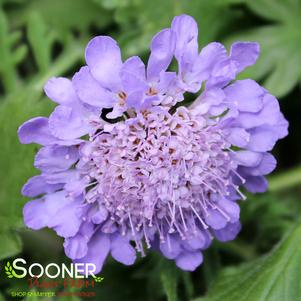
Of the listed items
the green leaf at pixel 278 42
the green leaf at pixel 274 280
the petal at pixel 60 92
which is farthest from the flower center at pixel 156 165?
the green leaf at pixel 278 42

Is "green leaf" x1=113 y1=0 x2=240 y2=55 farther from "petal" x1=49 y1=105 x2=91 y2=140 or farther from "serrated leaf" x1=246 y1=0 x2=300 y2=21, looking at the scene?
"petal" x1=49 y1=105 x2=91 y2=140

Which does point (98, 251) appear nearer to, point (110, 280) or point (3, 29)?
point (110, 280)

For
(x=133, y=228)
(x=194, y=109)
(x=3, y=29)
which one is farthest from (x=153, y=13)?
(x=133, y=228)

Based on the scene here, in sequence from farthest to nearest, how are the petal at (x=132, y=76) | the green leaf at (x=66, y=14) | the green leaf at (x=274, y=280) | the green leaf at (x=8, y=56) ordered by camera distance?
1. the green leaf at (x=66, y=14)
2. the green leaf at (x=8, y=56)
3. the green leaf at (x=274, y=280)
4. the petal at (x=132, y=76)

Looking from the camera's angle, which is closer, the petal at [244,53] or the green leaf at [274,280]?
the petal at [244,53]

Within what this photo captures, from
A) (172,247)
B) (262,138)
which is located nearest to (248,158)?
(262,138)

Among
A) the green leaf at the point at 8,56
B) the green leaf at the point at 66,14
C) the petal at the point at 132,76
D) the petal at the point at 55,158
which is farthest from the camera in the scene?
the green leaf at the point at 66,14

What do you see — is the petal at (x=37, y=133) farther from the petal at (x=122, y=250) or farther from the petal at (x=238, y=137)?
the petal at (x=238, y=137)
